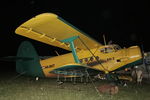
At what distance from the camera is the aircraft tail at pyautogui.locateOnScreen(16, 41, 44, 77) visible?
980cm

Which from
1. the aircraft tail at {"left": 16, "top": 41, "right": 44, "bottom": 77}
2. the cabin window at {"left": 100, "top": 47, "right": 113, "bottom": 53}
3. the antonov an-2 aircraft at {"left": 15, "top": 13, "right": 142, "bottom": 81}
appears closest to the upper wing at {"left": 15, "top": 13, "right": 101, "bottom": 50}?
the antonov an-2 aircraft at {"left": 15, "top": 13, "right": 142, "bottom": 81}

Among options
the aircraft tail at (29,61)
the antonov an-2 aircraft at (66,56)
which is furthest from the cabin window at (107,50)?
the aircraft tail at (29,61)

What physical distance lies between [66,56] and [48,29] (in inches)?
88.8

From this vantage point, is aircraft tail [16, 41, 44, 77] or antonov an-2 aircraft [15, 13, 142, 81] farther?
aircraft tail [16, 41, 44, 77]

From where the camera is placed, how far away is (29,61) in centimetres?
1000

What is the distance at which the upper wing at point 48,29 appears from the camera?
6.39 meters

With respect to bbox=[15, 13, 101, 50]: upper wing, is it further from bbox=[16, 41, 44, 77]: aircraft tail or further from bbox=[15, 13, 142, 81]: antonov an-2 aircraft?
bbox=[16, 41, 44, 77]: aircraft tail

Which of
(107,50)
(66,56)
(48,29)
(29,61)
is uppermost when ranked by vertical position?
(48,29)

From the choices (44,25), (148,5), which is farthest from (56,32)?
(148,5)

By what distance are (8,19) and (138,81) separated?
4335 centimetres

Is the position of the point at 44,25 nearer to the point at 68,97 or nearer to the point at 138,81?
the point at 68,97

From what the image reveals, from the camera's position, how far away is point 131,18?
45156 mm

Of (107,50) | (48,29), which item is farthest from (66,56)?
(48,29)

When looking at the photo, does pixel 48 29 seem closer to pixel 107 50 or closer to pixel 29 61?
pixel 107 50
